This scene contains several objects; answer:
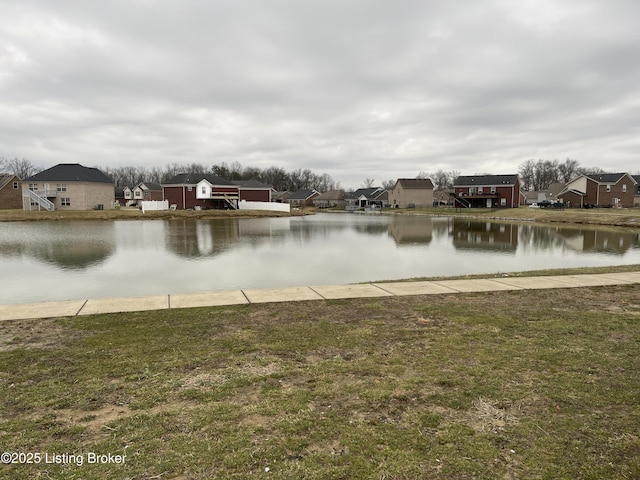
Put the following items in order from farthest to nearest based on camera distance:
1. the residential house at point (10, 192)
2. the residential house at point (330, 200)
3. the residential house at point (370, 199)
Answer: the residential house at point (330, 200)
the residential house at point (370, 199)
the residential house at point (10, 192)

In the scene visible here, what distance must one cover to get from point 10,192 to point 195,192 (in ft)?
89.8

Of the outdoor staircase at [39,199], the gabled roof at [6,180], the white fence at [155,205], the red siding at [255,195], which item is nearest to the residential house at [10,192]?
the gabled roof at [6,180]

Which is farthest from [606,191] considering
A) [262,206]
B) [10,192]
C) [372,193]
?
[10,192]

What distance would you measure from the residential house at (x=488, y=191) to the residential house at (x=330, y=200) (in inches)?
1505

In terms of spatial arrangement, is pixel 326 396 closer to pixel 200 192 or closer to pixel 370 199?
pixel 200 192

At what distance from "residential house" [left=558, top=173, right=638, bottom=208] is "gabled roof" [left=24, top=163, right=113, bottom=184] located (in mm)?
86311

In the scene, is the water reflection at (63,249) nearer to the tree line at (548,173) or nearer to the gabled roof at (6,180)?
the gabled roof at (6,180)

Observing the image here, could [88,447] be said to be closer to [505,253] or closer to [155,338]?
[155,338]

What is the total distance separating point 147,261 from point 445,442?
17299 mm

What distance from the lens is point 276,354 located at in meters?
5.97

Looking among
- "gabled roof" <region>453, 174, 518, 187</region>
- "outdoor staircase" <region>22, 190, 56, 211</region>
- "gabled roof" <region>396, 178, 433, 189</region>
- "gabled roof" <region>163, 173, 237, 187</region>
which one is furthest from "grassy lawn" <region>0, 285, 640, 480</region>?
"gabled roof" <region>396, 178, 433, 189</region>

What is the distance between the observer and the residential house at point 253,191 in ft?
257

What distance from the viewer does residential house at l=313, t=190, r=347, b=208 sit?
12281cm

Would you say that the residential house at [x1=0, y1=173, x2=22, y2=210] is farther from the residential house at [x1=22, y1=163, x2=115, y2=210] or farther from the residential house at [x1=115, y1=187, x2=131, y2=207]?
the residential house at [x1=115, y1=187, x2=131, y2=207]
